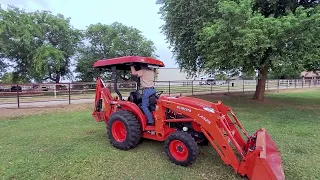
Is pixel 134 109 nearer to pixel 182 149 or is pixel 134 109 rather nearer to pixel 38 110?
pixel 182 149

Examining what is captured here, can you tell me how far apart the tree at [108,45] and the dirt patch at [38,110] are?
56.4 ft

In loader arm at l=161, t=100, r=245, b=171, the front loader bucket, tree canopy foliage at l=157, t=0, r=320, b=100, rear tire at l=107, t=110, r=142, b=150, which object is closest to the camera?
the front loader bucket

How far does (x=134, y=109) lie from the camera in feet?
16.8

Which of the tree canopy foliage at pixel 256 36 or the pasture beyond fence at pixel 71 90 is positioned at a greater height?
the tree canopy foliage at pixel 256 36

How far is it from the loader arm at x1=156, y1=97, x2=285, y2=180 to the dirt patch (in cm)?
708

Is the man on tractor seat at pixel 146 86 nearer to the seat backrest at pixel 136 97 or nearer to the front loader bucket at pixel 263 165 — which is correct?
the seat backrest at pixel 136 97

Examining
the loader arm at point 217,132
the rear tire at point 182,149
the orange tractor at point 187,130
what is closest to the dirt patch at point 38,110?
the orange tractor at point 187,130

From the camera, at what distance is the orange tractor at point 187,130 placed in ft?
11.8

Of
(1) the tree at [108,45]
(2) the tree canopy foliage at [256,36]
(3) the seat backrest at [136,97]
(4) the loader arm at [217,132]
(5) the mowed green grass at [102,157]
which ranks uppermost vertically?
(1) the tree at [108,45]

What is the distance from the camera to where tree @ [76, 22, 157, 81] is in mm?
27812

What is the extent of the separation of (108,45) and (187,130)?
25.8m

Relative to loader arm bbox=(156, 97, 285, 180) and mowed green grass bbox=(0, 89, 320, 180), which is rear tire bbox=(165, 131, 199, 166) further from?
loader arm bbox=(156, 97, 285, 180)

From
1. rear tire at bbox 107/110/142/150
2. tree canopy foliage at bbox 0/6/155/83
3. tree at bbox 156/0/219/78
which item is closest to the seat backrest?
rear tire at bbox 107/110/142/150

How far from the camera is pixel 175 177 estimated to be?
382 cm
